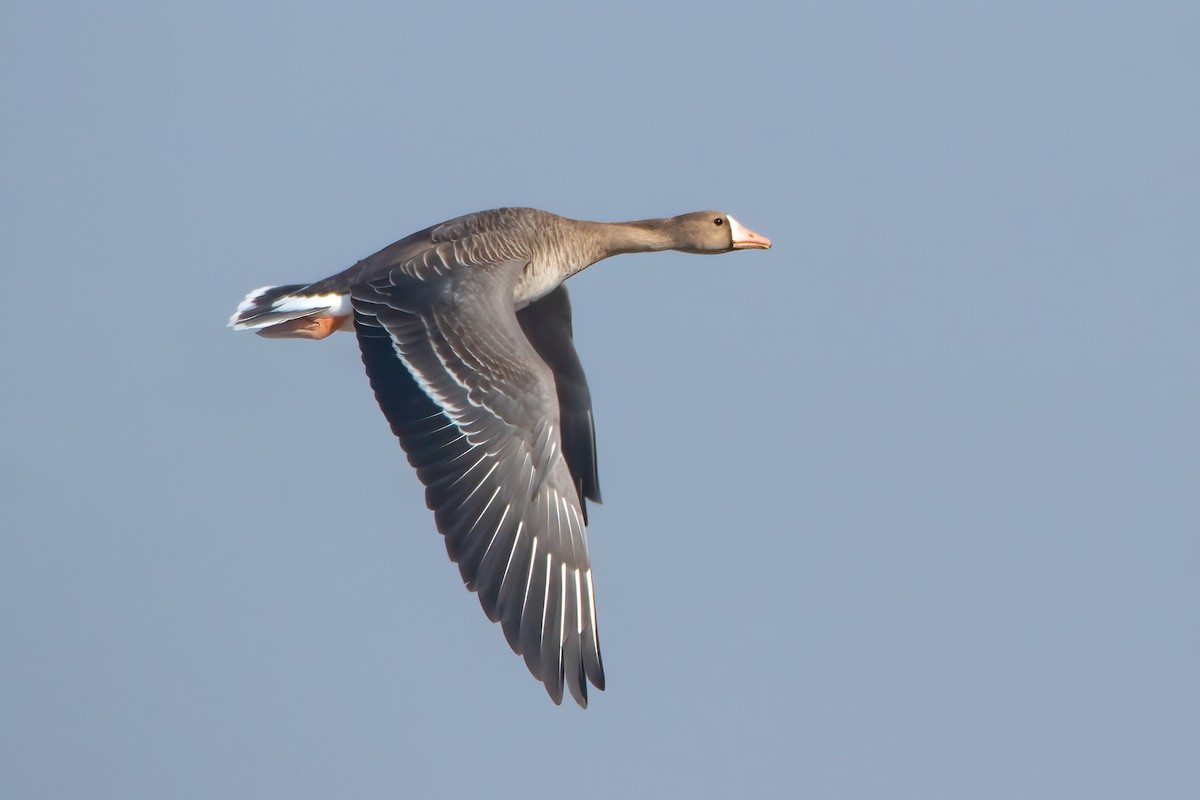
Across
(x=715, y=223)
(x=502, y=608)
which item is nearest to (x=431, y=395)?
(x=502, y=608)

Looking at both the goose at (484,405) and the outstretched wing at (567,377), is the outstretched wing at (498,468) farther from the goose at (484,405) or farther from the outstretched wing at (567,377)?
the outstretched wing at (567,377)

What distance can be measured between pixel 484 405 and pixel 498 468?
18.1 inches

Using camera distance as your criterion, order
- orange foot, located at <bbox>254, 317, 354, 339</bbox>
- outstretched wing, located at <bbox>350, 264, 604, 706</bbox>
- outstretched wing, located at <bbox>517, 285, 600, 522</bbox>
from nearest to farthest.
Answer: outstretched wing, located at <bbox>350, 264, 604, 706</bbox>, orange foot, located at <bbox>254, 317, 354, 339</bbox>, outstretched wing, located at <bbox>517, 285, 600, 522</bbox>

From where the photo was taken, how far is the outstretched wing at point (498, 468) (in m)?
10.3

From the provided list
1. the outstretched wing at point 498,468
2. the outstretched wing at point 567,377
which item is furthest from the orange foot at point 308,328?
the outstretched wing at point 567,377

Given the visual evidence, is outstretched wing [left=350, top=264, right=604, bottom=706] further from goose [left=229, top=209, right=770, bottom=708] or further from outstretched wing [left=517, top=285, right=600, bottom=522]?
outstretched wing [left=517, top=285, right=600, bottom=522]

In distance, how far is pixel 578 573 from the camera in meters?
10.7

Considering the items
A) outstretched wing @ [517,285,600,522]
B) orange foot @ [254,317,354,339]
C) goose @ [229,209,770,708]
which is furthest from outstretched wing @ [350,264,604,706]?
outstretched wing @ [517,285,600,522]

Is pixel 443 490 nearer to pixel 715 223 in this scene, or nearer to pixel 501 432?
pixel 501 432

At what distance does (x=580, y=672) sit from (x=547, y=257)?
3.85 m

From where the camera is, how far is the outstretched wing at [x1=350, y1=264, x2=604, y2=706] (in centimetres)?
1034

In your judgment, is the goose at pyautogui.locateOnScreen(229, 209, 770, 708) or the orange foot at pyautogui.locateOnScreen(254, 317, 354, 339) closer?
the goose at pyautogui.locateOnScreen(229, 209, 770, 708)

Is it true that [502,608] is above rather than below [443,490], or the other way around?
below

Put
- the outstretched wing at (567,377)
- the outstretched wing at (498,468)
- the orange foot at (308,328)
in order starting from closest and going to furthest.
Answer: the outstretched wing at (498,468), the orange foot at (308,328), the outstretched wing at (567,377)
